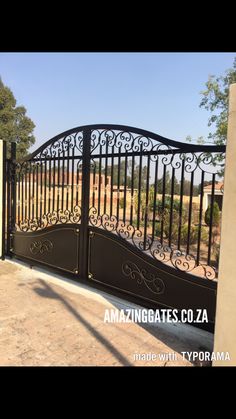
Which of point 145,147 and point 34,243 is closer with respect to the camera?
point 145,147

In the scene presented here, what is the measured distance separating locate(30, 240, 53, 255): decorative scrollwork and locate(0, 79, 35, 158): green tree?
18.8 m

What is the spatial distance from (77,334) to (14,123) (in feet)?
80.9

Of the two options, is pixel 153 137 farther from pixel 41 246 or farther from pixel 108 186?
pixel 41 246

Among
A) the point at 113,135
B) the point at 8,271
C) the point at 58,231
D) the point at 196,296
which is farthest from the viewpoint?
the point at 8,271

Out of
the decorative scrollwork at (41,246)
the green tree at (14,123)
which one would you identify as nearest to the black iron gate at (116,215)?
the decorative scrollwork at (41,246)

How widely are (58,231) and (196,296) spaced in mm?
2575

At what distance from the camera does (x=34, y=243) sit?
211 inches

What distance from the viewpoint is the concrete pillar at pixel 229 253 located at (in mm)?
2107

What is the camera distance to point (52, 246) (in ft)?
16.3

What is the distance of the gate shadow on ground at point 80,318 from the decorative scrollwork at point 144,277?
82 centimetres

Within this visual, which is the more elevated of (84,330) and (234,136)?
(234,136)
